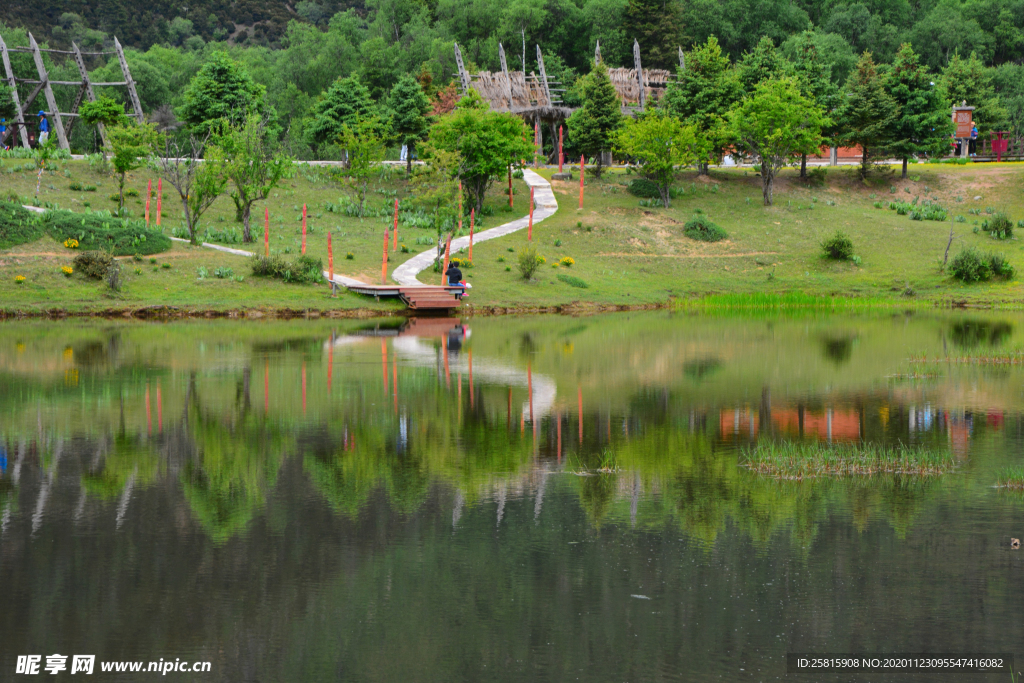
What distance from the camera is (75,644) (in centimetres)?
970

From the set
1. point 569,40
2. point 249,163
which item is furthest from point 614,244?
point 569,40

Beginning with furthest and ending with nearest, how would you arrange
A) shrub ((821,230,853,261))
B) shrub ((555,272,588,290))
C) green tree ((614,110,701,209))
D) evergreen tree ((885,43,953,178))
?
evergreen tree ((885,43,953,178)) → green tree ((614,110,701,209)) → shrub ((821,230,853,261)) → shrub ((555,272,588,290))

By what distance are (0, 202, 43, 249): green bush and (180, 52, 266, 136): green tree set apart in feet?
73.2

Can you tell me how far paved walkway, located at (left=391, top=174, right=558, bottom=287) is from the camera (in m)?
49.8

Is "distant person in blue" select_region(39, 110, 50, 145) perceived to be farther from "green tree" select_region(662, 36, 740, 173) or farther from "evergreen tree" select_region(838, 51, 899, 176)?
"evergreen tree" select_region(838, 51, 899, 176)

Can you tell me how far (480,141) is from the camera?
62562mm

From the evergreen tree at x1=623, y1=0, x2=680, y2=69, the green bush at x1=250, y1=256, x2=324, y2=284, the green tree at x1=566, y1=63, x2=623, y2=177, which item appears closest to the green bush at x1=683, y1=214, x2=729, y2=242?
the green tree at x1=566, y1=63, x2=623, y2=177

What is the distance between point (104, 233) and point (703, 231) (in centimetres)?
3206

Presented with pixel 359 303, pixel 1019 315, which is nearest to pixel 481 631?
pixel 359 303

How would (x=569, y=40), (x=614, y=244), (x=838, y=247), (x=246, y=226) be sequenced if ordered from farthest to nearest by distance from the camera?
1. (x=569, y=40)
2. (x=614, y=244)
3. (x=838, y=247)
4. (x=246, y=226)

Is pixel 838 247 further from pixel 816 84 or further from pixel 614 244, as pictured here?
pixel 816 84

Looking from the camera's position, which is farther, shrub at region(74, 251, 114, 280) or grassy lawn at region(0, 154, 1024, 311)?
grassy lawn at region(0, 154, 1024, 311)

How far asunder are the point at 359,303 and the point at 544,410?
83.3 ft

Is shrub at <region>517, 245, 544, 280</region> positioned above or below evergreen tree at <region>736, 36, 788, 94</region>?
below
